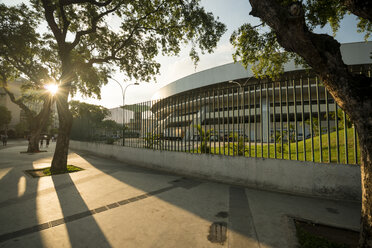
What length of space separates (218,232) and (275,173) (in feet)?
9.86

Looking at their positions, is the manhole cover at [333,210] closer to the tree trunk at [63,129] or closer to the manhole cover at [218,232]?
the manhole cover at [218,232]

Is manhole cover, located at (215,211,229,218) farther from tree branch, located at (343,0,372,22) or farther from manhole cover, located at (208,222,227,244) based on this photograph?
tree branch, located at (343,0,372,22)

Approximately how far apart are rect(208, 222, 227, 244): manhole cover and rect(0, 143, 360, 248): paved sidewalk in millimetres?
16

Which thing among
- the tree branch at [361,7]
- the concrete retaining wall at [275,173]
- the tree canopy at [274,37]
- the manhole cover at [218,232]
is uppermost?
the tree canopy at [274,37]

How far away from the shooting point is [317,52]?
96.9 inches

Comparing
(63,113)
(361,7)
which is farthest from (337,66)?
(63,113)

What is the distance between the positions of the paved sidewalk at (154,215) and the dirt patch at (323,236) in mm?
156

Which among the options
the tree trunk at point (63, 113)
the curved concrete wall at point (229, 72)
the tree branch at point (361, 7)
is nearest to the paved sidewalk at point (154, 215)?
the tree trunk at point (63, 113)

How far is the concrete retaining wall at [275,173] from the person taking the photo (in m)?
4.20

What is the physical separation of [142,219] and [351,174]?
5.12 metres

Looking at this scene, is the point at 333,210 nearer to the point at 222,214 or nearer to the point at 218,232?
the point at 222,214

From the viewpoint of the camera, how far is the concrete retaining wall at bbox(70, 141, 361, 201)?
4195mm

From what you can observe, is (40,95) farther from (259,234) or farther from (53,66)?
(259,234)

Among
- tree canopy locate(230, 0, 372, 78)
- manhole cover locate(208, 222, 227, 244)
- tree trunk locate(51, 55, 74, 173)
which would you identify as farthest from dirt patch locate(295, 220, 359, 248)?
tree trunk locate(51, 55, 74, 173)
